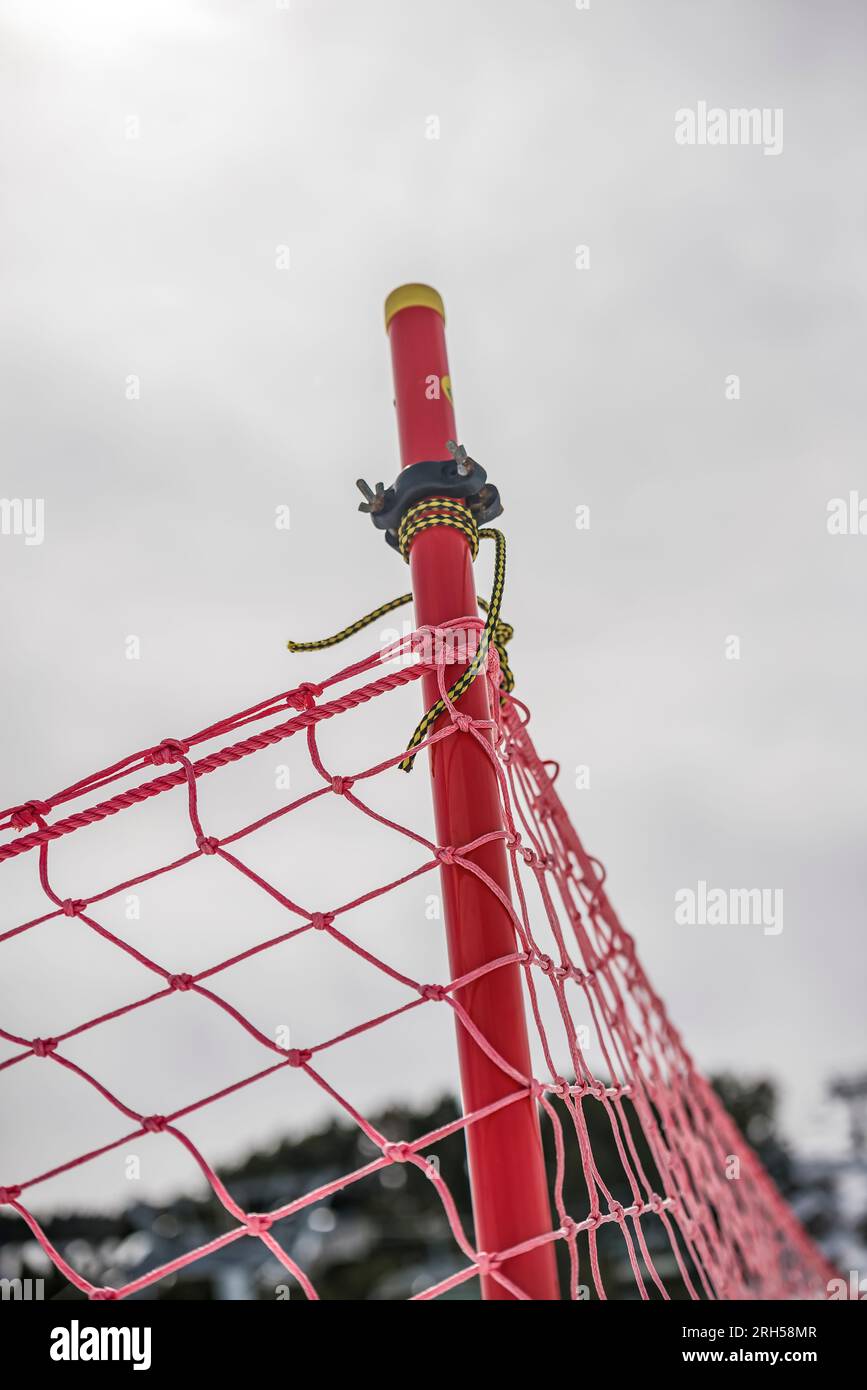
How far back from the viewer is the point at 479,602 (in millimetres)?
1649

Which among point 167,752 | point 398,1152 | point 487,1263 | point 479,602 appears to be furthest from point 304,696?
point 487,1263

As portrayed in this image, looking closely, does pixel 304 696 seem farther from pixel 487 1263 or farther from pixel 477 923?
pixel 487 1263

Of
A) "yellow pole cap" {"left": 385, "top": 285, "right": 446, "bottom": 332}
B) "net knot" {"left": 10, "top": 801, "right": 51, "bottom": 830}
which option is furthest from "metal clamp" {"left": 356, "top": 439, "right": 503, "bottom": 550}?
"net knot" {"left": 10, "top": 801, "right": 51, "bottom": 830}

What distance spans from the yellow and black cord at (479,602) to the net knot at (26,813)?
1.65 feet

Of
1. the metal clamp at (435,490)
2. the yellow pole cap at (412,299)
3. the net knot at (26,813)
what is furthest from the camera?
the yellow pole cap at (412,299)

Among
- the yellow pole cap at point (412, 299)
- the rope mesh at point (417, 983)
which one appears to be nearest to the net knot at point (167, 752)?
the rope mesh at point (417, 983)

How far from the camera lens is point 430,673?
1.45m

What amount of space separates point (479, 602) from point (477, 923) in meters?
0.58

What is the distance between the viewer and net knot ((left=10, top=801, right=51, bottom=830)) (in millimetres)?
1375

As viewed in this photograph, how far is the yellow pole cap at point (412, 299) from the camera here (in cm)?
175

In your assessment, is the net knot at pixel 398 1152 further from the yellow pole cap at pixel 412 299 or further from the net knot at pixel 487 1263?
the yellow pole cap at pixel 412 299
